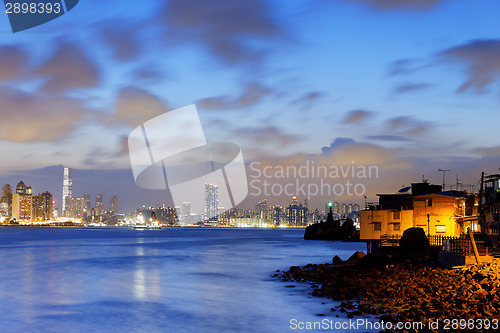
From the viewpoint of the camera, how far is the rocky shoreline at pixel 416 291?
22172mm

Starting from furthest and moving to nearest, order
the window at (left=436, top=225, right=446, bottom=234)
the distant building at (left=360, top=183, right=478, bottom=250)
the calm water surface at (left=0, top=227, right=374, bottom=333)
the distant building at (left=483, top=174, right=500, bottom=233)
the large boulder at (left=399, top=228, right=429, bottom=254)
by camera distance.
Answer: the distant building at (left=360, top=183, right=478, bottom=250)
the window at (left=436, top=225, right=446, bottom=234)
the distant building at (left=483, top=174, right=500, bottom=233)
the large boulder at (left=399, top=228, right=429, bottom=254)
the calm water surface at (left=0, top=227, right=374, bottom=333)

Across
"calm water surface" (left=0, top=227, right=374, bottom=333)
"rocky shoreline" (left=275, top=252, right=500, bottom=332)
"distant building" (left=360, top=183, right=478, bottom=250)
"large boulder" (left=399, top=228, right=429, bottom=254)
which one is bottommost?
"calm water surface" (left=0, top=227, right=374, bottom=333)

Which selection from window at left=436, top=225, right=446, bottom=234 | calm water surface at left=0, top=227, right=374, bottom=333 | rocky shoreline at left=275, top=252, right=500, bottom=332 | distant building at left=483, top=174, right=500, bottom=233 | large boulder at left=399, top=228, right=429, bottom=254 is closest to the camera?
rocky shoreline at left=275, top=252, right=500, bottom=332

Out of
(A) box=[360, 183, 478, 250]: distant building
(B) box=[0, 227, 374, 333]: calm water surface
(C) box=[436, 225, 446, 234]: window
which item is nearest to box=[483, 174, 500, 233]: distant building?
(A) box=[360, 183, 478, 250]: distant building

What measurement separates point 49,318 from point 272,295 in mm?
15029

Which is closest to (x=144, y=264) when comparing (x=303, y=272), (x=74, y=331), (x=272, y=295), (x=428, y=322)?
(x=303, y=272)

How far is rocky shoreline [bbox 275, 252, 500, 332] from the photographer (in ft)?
72.7

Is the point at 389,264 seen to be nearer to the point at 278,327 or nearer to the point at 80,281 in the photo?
the point at 278,327

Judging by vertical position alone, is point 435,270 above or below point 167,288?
above

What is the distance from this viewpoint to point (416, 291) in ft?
91.6

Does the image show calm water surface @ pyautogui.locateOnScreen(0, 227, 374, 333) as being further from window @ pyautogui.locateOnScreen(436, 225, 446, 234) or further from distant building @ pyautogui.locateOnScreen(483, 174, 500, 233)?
distant building @ pyautogui.locateOnScreen(483, 174, 500, 233)

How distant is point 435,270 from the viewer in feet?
113

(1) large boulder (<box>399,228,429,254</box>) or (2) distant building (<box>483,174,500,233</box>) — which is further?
(2) distant building (<box>483,174,500,233</box>)

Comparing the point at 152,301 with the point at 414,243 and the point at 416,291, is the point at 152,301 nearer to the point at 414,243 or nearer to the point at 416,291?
the point at 416,291
